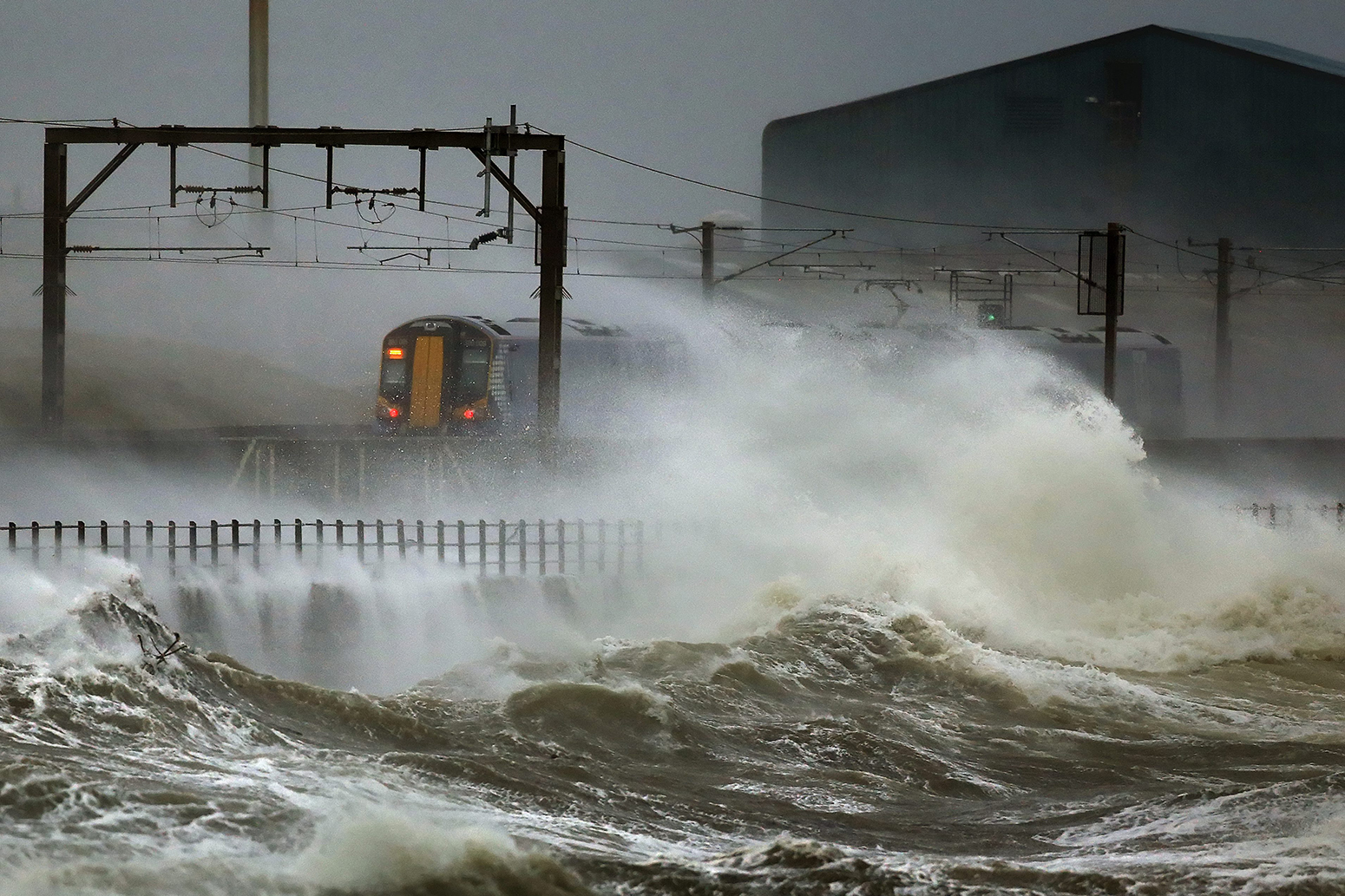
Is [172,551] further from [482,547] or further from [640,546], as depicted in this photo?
[640,546]

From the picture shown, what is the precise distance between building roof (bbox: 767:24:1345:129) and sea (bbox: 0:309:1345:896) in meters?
29.8

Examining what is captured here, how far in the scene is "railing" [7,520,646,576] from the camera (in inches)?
611

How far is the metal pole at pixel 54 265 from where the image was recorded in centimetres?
2103

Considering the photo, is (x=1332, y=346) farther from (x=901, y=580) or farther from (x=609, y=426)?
(x=901, y=580)

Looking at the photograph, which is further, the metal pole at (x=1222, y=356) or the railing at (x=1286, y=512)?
the metal pole at (x=1222, y=356)

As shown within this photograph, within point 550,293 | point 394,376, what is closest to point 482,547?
point 550,293

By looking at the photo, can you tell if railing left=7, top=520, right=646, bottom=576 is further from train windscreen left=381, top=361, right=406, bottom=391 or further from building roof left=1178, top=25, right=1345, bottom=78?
building roof left=1178, top=25, right=1345, bottom=78

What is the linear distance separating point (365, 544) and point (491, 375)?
12275 millimetres

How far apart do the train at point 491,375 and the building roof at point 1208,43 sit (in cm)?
2736

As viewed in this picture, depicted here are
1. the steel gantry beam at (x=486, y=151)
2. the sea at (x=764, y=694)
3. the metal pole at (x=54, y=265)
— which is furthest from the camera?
the metal pole at (x=54, y=265)

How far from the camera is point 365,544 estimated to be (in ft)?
54.9

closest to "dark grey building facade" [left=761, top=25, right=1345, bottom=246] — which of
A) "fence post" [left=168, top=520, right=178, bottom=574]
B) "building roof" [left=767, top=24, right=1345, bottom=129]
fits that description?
"building roof" [left=767, top=24, right=1345, bottom=129]

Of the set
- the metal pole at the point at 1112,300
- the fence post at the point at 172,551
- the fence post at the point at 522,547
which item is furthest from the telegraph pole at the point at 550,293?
the metal pole at the point at 1112,300

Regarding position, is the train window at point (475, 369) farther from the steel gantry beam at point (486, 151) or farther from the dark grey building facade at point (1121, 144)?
the dark grey building facade at point (1121, 144)
